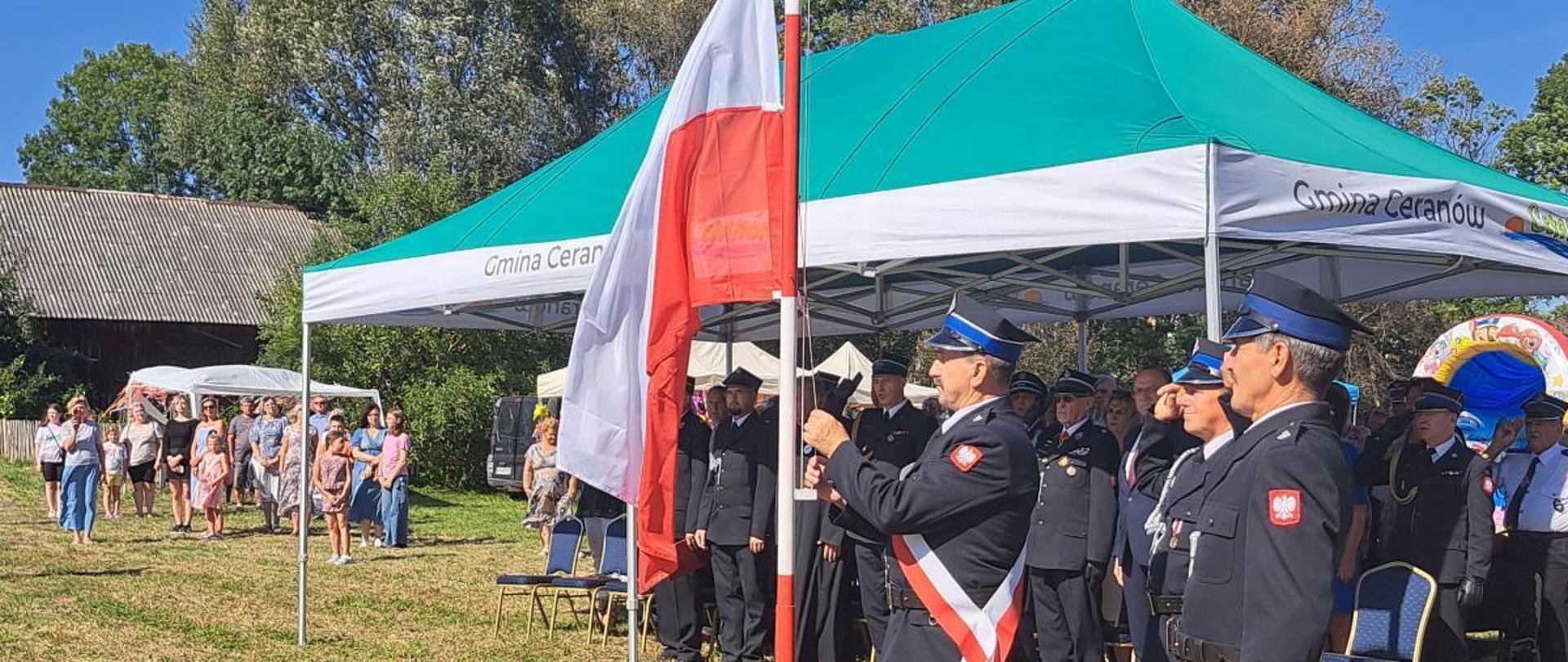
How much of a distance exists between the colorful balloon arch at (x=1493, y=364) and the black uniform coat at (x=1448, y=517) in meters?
5.57

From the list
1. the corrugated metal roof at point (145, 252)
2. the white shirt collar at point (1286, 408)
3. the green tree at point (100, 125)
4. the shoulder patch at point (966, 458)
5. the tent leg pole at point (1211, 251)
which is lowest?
the shoulder patch at point (966, 458)

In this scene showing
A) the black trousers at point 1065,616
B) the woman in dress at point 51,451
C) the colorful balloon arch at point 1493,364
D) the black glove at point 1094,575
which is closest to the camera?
the black trousers at point 1065,616

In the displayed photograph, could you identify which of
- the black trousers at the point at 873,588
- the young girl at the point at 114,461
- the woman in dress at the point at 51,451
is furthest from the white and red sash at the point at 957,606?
the young girl at the point at 114,461

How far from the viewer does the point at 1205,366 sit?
17.5 ft

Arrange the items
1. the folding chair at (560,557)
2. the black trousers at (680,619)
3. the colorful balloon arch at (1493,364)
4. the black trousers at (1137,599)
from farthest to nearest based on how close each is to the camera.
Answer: the colorful balloon arch at (1493,364), the folding chair at (560,557), the black trousers at (680,619), the black trousers at (1137,599)

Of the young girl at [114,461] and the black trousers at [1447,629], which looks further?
the young girl at [114,461]

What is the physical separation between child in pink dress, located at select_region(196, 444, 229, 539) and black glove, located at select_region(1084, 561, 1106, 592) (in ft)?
45.0

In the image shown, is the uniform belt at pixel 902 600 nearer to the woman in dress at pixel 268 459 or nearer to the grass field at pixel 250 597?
the grass field at pixel 250 597

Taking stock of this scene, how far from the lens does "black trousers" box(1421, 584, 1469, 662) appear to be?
7.76 m

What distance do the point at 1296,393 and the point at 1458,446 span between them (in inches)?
184

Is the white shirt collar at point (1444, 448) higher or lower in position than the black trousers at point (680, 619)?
higher

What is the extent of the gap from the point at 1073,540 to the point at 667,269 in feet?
11.6

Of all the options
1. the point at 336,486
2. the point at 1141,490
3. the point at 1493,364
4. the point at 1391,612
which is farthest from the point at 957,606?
the point at 336,486

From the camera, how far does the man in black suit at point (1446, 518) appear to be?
7.71 metres
